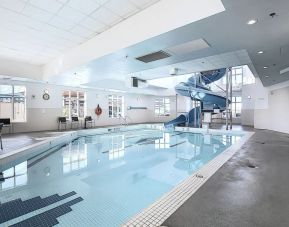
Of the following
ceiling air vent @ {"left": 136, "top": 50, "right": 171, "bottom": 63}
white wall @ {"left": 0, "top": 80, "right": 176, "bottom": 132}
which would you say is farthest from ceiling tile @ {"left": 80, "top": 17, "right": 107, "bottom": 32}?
white wall @ {"left": 0, "top": 80, "right": 176, "bottom": 132}

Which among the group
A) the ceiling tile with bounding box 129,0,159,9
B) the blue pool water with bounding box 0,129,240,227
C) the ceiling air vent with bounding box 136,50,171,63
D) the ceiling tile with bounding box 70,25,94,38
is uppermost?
the ceiling tile with bounding box 129,0,159,9

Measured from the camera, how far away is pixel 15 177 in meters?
3.61

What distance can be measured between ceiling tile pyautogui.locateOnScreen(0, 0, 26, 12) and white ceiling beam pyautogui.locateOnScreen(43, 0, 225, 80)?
1586mm

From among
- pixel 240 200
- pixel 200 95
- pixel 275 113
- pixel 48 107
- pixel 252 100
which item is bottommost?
pixel 240 200

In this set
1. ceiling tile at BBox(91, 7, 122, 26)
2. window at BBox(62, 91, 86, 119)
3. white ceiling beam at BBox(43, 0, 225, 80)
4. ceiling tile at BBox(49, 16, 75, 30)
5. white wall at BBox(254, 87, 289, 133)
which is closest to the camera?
white ceiling beam at BBox(43, 0, 225, 80)

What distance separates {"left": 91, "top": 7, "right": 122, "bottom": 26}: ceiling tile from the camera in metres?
3.35

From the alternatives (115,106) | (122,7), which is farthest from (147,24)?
(115,106)

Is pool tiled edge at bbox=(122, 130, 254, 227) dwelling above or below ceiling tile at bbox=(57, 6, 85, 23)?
below

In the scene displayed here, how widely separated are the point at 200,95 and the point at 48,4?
872 cm

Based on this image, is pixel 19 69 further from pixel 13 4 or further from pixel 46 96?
pixel 13 4

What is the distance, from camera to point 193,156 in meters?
5.42

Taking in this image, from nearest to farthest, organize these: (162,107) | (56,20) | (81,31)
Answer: (56,20) < (81,31) < (162,107)

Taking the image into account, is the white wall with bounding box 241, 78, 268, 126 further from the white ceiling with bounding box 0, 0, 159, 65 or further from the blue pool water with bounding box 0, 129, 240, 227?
the white ceiling with bounding box 0, 0, 159, 65

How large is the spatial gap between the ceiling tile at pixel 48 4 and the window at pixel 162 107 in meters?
13.9
